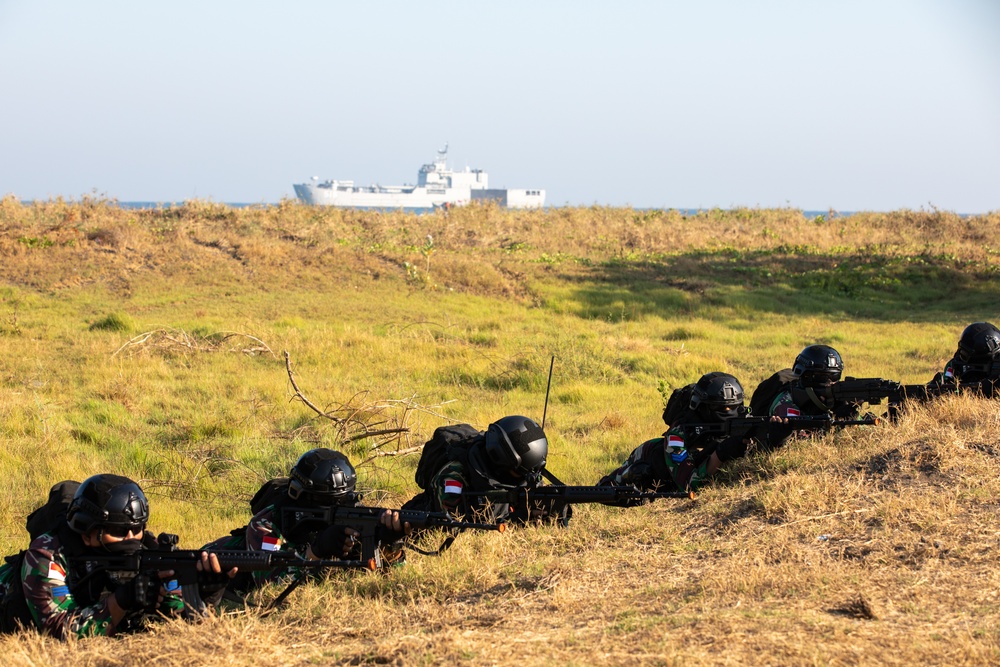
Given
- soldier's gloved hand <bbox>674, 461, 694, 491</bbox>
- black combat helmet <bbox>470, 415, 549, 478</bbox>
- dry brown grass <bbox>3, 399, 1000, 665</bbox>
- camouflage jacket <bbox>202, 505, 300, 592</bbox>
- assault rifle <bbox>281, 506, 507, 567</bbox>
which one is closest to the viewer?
dry brown grass <bbox>3, 399, 1000, 665</bbox>

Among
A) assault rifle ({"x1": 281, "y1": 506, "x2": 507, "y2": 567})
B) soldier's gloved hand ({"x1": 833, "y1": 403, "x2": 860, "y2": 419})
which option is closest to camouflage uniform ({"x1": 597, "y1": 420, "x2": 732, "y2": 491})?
soldier's gloved hand ({"x1": 833, "y1": 403, "x2": 860, "y2": 419})

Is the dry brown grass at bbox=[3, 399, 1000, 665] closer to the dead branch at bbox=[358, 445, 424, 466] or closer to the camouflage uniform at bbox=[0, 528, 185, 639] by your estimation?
the camouflage uniform at bbox=[0, 528, 185, 639]

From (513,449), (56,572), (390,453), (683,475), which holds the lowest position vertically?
(390,453)

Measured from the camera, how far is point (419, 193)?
121 m

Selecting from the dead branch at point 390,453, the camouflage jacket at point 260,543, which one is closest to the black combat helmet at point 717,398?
the dead branch at point 390,453

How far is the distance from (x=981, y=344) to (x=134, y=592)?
775 cm

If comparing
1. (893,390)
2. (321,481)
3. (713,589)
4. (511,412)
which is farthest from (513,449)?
(511,412)

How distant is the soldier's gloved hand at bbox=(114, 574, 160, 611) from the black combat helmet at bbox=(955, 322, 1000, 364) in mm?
7520

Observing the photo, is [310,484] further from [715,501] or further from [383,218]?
[383,218]

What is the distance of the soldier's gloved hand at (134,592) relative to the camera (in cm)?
468

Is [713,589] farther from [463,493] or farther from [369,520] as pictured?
[369,520]

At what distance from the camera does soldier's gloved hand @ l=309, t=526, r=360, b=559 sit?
5.36 metres

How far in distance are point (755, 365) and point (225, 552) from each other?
10859 mm

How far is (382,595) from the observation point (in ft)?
18.1
